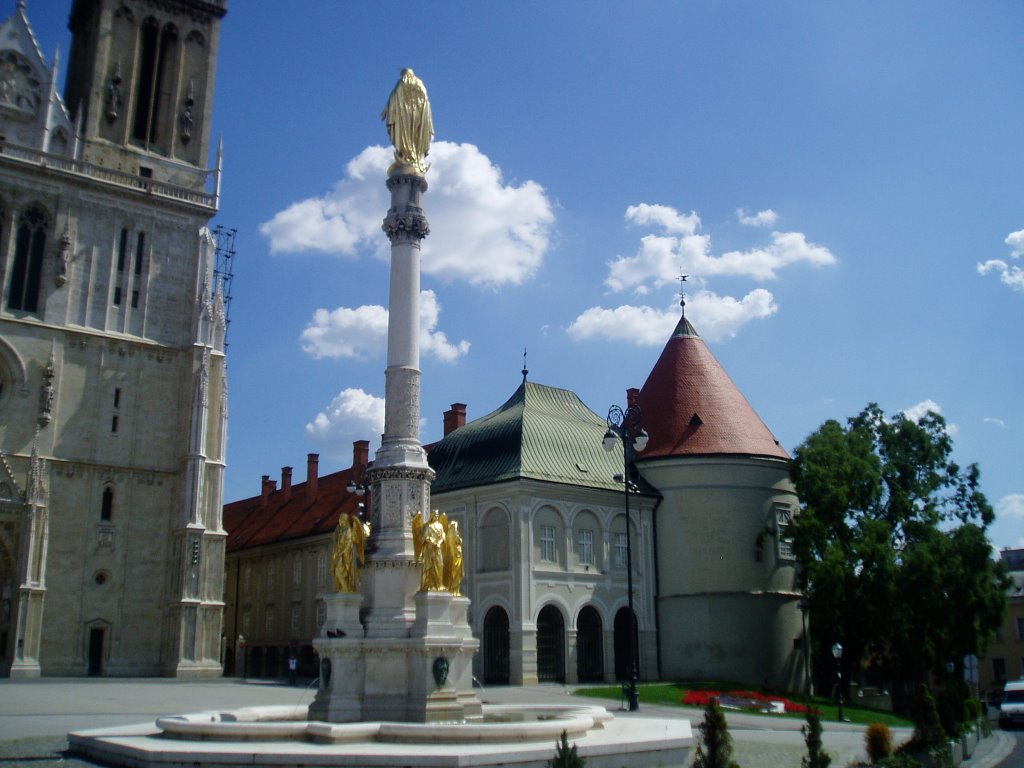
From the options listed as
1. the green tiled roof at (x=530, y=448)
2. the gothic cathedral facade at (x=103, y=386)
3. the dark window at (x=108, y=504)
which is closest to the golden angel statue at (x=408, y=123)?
the green tiled roof at (x=530, y=448)

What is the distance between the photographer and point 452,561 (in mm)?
19047

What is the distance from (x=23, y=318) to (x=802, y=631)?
37.1m

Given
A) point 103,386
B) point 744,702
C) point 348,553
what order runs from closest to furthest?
1. point 348,553
2. point 744,702
3. point 103,386

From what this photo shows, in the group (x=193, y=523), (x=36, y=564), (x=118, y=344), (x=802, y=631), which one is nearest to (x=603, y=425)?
(x=802, y=631)

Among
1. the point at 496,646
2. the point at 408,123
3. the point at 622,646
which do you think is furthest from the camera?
the point at 622,646

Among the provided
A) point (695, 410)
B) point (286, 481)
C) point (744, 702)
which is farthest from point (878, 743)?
point (286, 481)

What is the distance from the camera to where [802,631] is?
145 feet

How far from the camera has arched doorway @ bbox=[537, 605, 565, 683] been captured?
3938 cm

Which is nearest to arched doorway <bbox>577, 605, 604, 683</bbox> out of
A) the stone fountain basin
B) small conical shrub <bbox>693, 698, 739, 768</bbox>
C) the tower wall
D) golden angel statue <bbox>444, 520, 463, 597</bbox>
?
the tower wall

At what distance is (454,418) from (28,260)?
21608 millimetres

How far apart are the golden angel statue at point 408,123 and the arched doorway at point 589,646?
25.0m

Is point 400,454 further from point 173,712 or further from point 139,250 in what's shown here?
point 139,250

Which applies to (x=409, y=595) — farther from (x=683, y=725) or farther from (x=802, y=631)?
(x=802, y=631)

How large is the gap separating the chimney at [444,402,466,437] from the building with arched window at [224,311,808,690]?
5.14 metres
